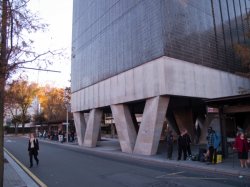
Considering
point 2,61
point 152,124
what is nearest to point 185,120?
point 152,124

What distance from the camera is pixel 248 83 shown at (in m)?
31.9

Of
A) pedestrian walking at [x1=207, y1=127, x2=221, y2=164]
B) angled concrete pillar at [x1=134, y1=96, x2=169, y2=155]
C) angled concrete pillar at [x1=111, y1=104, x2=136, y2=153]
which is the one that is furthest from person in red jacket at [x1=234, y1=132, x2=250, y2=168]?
angled concrete pillar at [x1=111, y1=104, x2=136, y2=153]

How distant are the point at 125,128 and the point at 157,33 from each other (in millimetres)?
8494

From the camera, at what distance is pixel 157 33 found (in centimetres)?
2267

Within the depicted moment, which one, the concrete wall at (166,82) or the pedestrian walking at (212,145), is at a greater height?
the concrete wall at (166,82)

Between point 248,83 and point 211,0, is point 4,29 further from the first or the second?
point 248,83

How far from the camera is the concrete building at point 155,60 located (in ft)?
72.8

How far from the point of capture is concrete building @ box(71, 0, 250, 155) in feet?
72.8

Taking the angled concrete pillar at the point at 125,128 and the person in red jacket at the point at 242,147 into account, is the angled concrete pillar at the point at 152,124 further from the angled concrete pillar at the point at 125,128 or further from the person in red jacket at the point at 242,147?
the person in red jacket at the point at 242,147

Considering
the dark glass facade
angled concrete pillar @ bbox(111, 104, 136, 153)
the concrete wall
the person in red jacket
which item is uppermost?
the dark glass facade

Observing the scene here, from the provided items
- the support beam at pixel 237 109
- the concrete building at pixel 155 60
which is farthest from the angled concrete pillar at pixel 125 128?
the support beam at pixel 237 109

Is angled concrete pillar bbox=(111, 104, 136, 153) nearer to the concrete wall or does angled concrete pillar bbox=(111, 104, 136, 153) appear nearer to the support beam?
the concrete wall

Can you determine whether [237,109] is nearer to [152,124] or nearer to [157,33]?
[152,124]

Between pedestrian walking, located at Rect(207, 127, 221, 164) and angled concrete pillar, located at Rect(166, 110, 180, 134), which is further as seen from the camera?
angled concrete pillar, located at Rect(166, 110, 180, 134)
